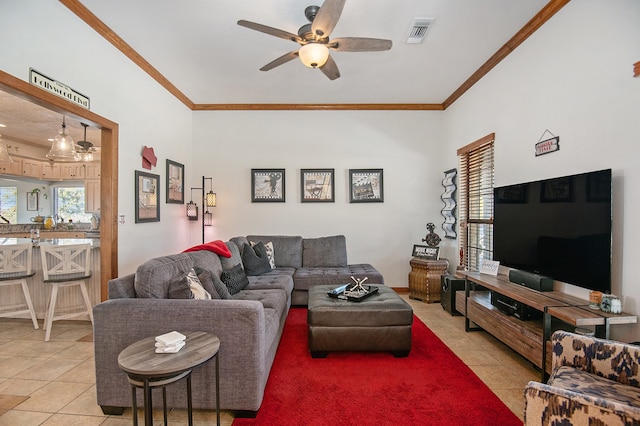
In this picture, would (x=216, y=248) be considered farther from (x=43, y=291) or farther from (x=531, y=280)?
(x=531, y=280)

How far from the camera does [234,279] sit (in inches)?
122

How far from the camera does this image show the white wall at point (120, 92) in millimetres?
2268

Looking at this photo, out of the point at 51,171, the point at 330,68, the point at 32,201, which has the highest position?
the point at 330,68

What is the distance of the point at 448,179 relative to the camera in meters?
4.81

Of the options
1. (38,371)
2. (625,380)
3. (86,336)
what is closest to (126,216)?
(86,336)

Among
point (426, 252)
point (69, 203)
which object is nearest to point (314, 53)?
point (426, 252)

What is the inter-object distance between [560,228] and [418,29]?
2242 millimetres

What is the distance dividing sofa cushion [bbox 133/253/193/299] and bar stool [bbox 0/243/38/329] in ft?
7.37

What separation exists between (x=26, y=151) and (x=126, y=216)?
5241mm

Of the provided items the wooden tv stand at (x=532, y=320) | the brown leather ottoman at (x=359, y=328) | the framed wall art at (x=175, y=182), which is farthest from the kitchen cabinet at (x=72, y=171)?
the wooden tv stand at (x=532, y=320)

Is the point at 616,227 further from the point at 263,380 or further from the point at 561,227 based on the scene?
the point at 263,380

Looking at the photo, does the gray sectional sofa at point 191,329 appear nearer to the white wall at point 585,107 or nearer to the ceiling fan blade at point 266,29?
the ceiling fan blade at point 266,29

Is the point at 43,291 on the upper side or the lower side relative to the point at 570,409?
lower

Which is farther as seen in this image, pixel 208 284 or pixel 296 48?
pixel 296 48
